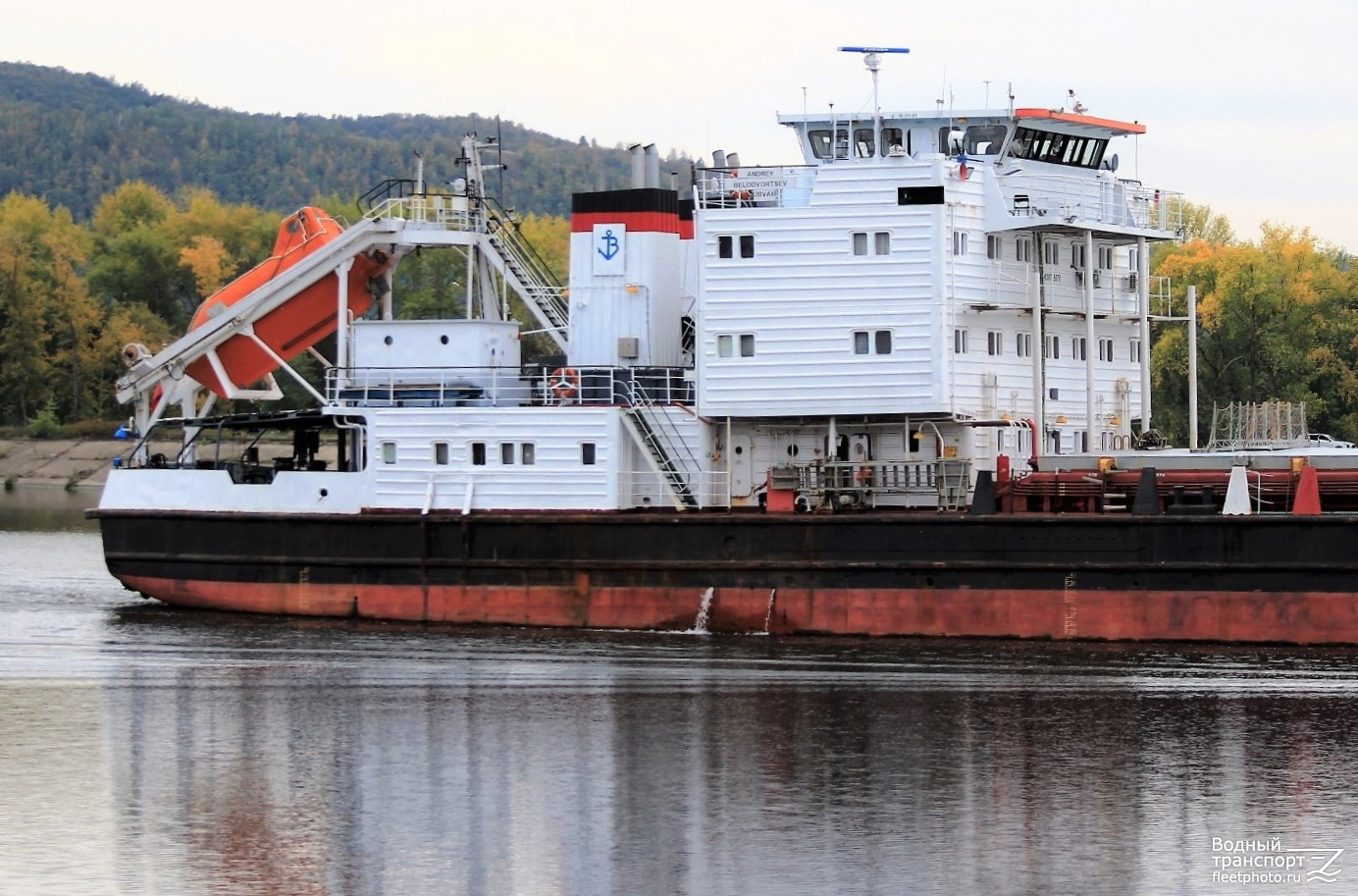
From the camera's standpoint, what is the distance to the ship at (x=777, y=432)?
1077 inches

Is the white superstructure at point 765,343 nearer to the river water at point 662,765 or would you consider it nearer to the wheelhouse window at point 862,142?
the wheelhouse window at point 862,142

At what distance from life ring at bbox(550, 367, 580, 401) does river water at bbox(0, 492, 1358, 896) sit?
3.69 metres

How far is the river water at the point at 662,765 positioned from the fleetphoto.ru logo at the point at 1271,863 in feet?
0.16

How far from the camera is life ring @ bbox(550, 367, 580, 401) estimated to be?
30719mm

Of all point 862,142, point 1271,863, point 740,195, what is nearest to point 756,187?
point 740,195

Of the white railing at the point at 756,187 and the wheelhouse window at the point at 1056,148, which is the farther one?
the wheelhouse window at the point at 1056,148

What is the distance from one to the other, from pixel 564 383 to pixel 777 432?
131 inches

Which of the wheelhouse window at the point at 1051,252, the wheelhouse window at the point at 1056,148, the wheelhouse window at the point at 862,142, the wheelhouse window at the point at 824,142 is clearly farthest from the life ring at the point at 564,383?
the wheelhouse window at the point at 1056,148

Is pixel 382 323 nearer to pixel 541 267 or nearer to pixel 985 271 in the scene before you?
pixel 541 267

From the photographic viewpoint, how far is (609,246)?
31.4 metres

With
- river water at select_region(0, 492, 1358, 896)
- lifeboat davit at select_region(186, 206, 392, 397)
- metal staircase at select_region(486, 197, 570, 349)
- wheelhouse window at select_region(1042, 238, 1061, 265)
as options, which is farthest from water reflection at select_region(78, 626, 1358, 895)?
lifeboat davit at select_region(186, 206, 392, 397)

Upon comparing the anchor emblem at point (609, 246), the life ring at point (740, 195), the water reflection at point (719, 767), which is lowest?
the water reflection at point (719, 767)

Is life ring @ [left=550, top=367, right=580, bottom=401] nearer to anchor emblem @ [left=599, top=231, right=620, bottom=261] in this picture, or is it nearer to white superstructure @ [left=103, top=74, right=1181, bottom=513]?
white superstructure @ [left=103, top=74, right=1181, bottom=513]

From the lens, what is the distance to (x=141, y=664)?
27.7m
